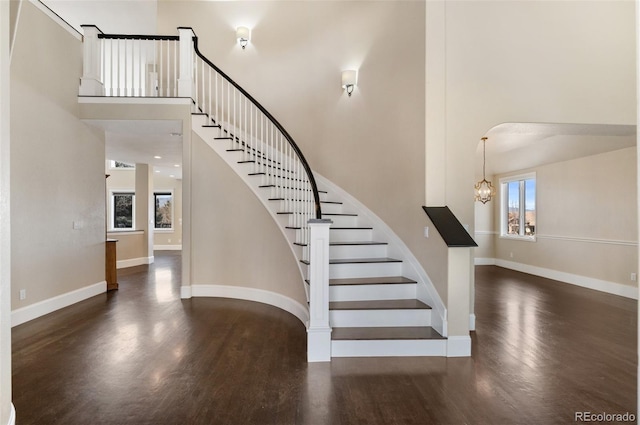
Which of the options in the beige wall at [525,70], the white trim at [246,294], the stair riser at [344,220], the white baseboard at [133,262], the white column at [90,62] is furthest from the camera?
the white baseboard at [133,262]

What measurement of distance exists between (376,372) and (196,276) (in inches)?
135

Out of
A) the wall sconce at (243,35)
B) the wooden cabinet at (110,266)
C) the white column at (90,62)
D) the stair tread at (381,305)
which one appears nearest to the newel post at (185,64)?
the wall sconce at (243,35)

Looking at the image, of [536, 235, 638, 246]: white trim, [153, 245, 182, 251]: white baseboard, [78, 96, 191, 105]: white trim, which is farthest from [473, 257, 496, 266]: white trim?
[153, 245, 182, 251]: white baseboard

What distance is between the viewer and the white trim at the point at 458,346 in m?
2.98

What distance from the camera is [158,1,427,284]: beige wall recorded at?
3.63 m

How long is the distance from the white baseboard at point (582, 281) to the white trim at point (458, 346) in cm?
417

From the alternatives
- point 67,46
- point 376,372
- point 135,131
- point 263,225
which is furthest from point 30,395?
point 67,46

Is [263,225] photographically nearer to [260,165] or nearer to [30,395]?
[260,165]

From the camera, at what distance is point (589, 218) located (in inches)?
237

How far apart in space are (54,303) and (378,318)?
4339 mm

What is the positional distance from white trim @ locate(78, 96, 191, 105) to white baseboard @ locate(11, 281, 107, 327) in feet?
9.35

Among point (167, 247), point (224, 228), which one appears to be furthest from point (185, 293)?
point (167, 247)

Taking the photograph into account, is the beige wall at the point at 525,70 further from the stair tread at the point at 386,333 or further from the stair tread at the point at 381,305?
the stair tread at the point at 386,333

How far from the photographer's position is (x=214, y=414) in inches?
82.4
